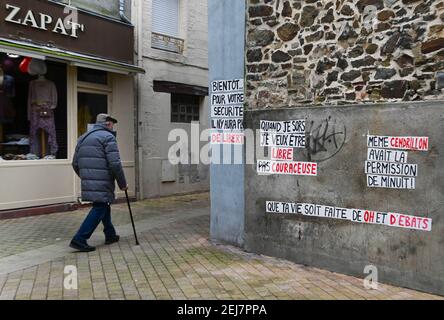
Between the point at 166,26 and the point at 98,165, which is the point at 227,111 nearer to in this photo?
the point at 98,165

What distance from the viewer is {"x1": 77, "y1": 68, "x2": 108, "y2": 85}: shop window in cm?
1075

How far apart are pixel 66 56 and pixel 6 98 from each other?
4.58 feet

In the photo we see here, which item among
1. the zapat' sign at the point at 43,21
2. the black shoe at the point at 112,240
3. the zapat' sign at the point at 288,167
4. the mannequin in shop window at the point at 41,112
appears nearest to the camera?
the zapat' sign at the point at 288,167

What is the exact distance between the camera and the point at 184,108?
13609 millimetres

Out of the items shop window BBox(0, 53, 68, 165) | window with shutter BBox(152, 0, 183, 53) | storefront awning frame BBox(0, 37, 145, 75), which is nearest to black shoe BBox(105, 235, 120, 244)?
shop window BBox(0, 53, 68, 165)

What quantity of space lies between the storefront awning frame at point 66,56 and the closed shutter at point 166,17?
183 centimetres

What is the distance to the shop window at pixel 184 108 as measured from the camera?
13258mm

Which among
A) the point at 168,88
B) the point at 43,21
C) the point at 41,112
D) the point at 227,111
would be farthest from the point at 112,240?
the point at 168,88

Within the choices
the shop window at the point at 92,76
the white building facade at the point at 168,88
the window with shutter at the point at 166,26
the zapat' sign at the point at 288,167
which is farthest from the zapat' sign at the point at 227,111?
the window with shutter at the point at 166,26

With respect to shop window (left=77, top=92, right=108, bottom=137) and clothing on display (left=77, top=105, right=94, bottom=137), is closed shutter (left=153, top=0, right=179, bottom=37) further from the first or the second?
clothing on display (left=77, top=105, right=94, bottom=137)

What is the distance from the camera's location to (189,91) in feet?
43.4

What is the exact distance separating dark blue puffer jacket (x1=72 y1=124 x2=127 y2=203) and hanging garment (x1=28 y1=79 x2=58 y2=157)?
3459 mm

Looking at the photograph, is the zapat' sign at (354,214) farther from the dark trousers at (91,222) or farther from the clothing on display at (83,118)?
the clothing on display at (83,118)
